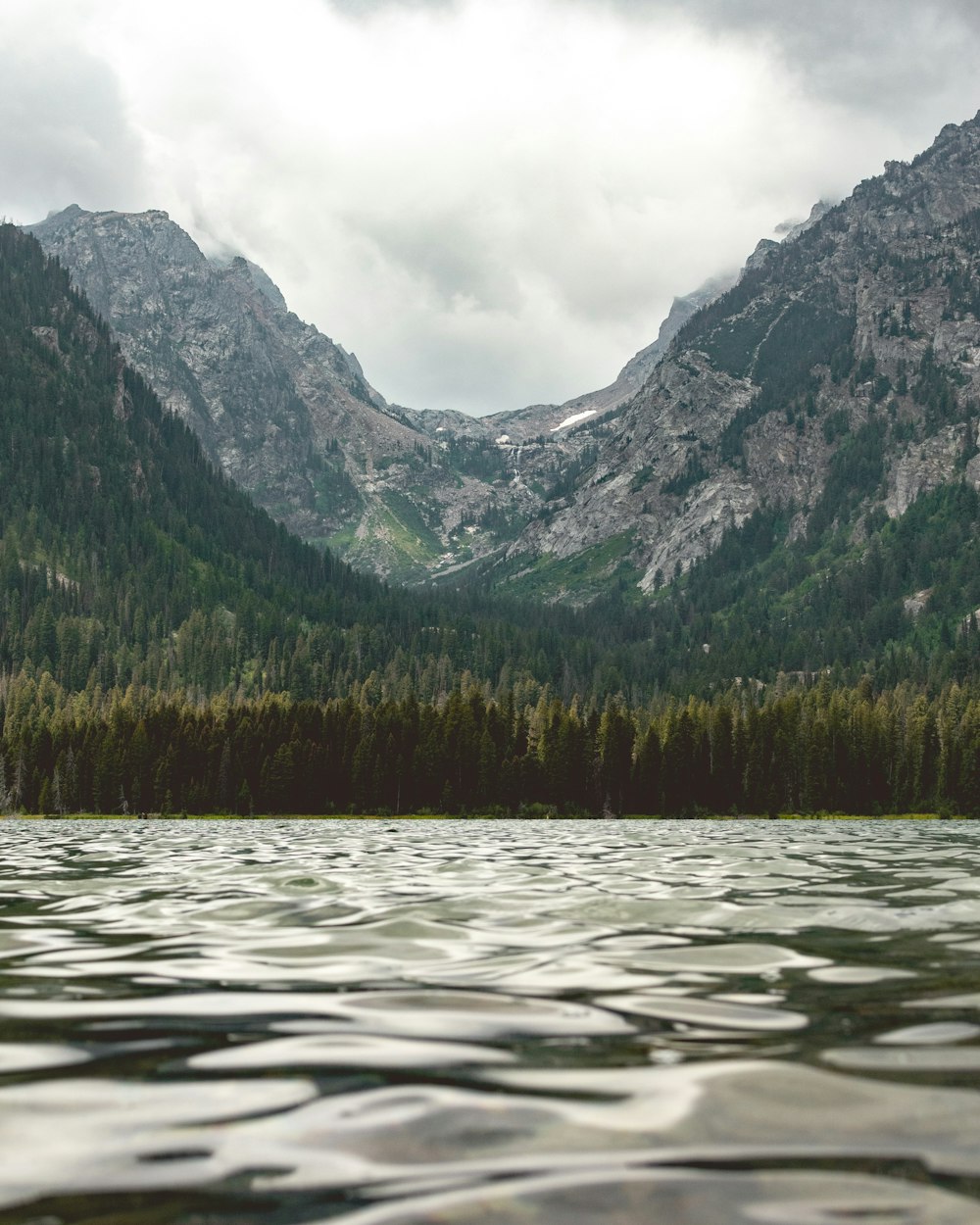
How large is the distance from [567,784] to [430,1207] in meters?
164

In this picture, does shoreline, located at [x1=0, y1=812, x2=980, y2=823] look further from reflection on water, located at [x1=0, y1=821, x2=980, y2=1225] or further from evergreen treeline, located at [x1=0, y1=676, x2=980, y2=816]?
reflection on water, located at [x1=0, y1=821, x2=980, y2=1225]

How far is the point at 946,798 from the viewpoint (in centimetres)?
16350

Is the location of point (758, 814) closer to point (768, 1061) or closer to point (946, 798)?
point (946, 798)

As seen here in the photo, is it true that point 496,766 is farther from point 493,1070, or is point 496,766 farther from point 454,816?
point 493,1070

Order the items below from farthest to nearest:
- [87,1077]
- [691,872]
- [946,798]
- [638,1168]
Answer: [946,798], [691,872], [87,1077], [638,1168]

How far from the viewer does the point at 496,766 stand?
170000mm

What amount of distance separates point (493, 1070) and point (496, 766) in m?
162

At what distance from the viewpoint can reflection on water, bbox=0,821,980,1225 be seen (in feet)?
21.0

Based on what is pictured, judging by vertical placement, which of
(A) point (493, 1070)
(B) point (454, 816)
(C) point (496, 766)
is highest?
(C) point (496, 766)

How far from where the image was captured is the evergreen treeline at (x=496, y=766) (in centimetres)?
16775

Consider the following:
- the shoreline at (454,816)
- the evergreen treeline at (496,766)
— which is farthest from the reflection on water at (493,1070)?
the evergreen treeline at (496,766)

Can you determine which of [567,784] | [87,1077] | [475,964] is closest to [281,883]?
[475,964]

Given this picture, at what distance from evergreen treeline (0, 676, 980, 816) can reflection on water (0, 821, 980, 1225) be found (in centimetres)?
14823

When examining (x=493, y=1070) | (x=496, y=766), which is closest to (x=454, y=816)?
(x=496, y=766)
